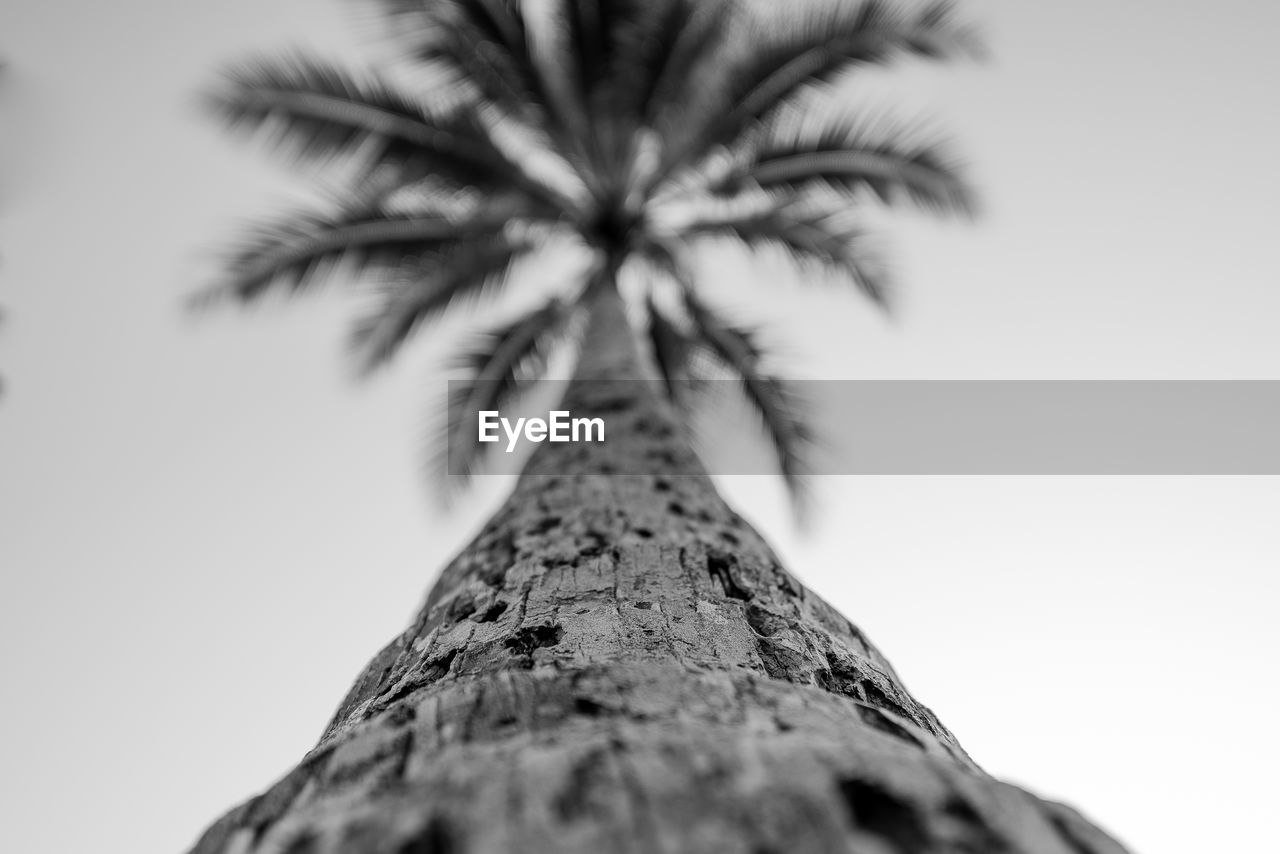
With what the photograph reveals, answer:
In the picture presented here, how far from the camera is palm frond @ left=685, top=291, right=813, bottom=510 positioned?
6270 mm

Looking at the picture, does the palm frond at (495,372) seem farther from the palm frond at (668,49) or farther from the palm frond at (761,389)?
the palm frond at (668,49)

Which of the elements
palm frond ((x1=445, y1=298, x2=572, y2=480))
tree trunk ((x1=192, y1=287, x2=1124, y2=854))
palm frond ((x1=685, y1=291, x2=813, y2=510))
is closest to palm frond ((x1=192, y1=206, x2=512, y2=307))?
palm frond ((x1=445, y1=298, x2=572, y2=480))

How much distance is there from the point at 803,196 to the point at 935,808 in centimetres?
547

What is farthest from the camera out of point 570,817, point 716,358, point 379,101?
point 716,358

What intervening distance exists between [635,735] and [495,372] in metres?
5.24

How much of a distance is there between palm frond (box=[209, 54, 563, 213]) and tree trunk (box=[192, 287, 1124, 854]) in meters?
4.00

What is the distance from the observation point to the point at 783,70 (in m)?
5.50

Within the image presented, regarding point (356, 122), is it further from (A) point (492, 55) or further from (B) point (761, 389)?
(B) point (761, 389)

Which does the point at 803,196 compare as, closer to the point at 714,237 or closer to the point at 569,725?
the point at 714,237

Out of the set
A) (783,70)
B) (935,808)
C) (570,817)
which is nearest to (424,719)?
(570,817)

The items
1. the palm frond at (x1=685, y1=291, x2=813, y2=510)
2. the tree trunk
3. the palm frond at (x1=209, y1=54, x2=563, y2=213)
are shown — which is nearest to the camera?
the tree trunk

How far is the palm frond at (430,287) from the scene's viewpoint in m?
5.77

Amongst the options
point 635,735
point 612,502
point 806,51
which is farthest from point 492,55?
point 635,735

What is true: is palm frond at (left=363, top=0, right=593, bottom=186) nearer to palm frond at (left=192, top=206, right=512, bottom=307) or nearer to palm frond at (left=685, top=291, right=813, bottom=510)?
palm frond at (left=192, top=206, right=512, bottom=307)
